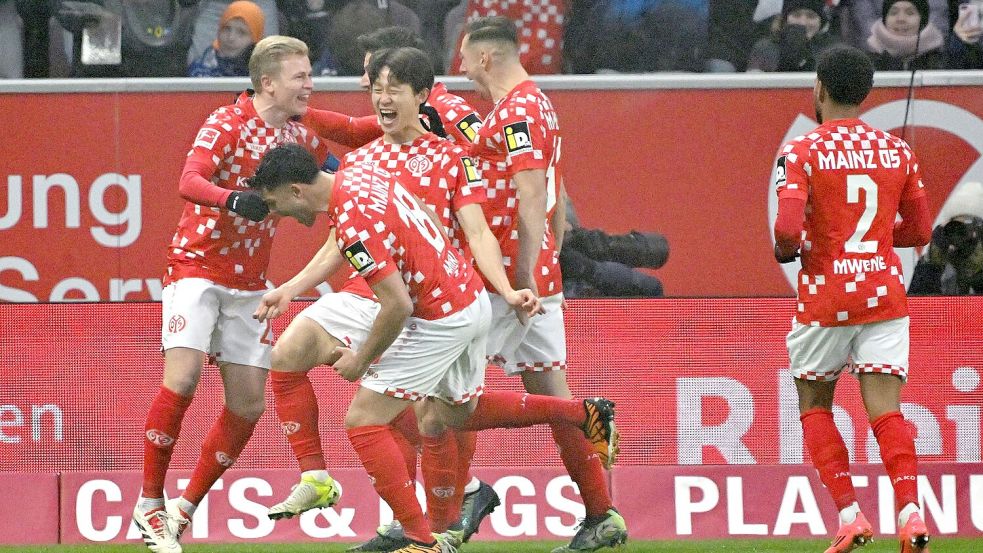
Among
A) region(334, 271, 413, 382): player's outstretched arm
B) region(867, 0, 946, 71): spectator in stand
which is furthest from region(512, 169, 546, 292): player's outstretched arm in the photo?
region(867, 0, 946, 71): spectator in stand

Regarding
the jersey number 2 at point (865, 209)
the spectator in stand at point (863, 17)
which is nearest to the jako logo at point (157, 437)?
the jersey number 2 at point (865, 209)

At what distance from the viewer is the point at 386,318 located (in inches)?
196

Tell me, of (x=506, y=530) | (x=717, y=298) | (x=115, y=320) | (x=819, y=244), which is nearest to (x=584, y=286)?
(x=717, y=298)

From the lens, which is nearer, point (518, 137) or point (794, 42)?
point (518, 137)

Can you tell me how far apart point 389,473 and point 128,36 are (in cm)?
440

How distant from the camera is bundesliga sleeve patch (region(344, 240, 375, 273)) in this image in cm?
495

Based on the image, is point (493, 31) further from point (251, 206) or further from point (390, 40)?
point (251, 206)

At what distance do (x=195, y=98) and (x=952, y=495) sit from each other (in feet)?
15.4

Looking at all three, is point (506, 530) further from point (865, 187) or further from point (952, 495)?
point (865, 187)

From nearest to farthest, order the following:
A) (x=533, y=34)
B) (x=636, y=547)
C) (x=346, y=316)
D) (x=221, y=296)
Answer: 1. (x=346, y=316)
2. (x=221, y=296)
3. (x=636, y=547)
4. (x=533, y=34)

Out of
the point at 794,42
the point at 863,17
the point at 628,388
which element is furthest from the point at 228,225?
the point at 863,17

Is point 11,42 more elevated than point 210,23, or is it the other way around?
point 210,23

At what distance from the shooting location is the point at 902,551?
209 inches

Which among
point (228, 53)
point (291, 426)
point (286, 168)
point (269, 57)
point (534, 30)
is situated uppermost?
point (534, 30)
